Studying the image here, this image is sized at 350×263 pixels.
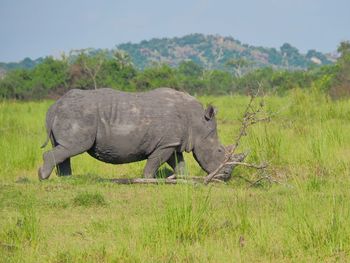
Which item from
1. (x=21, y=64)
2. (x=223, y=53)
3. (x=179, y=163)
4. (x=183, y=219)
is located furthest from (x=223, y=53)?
(x=183, y=219)

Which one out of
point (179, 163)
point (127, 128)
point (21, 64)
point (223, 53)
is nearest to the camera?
point (127, 128)

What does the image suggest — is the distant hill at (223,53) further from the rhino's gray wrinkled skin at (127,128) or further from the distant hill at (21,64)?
the rhino's gray wrinkled skin at (127,128)

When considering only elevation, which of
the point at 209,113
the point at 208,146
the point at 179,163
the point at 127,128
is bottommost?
the point at 179,163

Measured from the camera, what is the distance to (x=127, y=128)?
8.07 meters

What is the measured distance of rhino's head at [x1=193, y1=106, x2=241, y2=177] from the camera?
843cm

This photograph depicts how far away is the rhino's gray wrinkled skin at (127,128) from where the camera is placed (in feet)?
26.1

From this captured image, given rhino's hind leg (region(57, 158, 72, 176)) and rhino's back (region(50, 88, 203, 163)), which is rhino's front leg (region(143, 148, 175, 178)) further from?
rhino's hind leg (region(57, 158, 72, 176))

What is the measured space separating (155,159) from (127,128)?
1.62ft

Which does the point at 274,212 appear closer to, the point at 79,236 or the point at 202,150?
the point at 79,236

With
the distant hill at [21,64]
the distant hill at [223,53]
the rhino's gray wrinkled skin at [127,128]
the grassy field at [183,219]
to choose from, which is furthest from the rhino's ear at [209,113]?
the distant hill at [223,53]

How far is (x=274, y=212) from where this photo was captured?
601 centimetres

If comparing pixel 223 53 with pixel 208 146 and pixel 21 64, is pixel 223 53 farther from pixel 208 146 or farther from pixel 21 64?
pixel 208 146

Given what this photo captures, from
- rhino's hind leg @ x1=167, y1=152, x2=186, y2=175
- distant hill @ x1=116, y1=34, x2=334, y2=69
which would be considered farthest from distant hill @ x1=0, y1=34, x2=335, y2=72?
rhino's hind leg @ x1=167, y1=152, x2=186, y2=175

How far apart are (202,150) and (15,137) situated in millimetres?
3981
